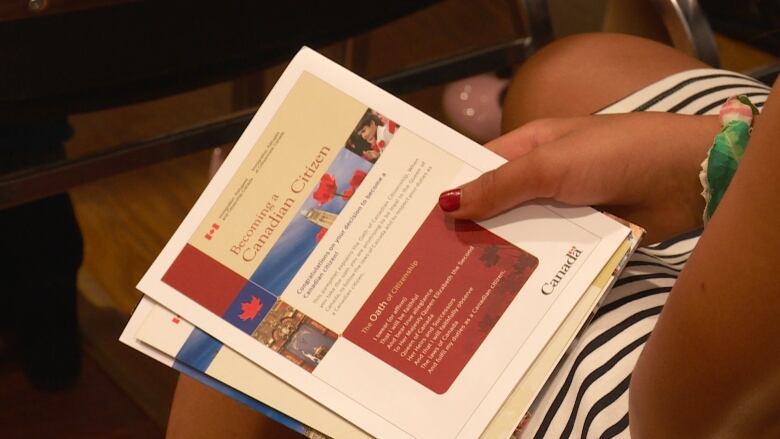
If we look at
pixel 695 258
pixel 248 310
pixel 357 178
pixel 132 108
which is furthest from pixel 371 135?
pixel 132 108

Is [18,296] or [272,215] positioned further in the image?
[18,296]

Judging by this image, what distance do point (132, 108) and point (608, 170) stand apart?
3.66 ft

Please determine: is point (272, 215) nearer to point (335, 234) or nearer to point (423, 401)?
point (335, 234)

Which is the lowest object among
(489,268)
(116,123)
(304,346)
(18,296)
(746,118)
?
(18,296)

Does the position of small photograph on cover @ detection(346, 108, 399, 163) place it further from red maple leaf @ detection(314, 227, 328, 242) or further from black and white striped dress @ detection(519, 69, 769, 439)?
black and white striped dress @ detection(519, 69, 769, 439)

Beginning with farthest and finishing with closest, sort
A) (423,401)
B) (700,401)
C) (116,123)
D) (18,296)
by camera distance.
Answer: (116,123) → (18,296) → (423,401) → (700,401)

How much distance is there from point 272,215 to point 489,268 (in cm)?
16

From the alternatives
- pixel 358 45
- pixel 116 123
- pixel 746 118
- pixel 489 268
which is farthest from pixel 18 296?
pixel 746 118

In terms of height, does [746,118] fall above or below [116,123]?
above

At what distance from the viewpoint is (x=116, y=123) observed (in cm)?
164

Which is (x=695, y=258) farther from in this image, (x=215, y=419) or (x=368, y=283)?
(x=215, y=419)

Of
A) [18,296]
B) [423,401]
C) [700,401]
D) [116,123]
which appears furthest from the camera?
[116,123]

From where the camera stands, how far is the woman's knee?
0.94 meters

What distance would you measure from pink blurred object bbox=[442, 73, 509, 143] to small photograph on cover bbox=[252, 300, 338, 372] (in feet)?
3.06
